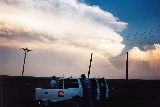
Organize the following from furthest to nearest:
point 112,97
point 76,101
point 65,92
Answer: point 112,97
point 76,101
point 65,92

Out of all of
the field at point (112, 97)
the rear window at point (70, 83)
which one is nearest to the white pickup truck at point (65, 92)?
the rear window at point (70, 83)

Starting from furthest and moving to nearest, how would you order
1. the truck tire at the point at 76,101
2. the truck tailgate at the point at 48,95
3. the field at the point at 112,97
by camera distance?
the field at the point at 112,97
the truck tire at the point at 76,101
the truck tailgate at the point at 48,95

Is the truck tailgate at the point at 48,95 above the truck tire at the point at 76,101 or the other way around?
above

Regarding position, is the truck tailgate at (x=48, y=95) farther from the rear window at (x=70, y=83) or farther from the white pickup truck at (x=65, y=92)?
the rear window at (x=70, y=83)

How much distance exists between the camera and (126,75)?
54.6 metres

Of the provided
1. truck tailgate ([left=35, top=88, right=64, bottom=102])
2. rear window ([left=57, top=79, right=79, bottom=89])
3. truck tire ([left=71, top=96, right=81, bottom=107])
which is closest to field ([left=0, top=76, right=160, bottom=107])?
truck tire ([left=71, top=96, right=81, bottom=107])

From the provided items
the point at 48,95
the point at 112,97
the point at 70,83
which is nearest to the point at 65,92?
the point at 48,95

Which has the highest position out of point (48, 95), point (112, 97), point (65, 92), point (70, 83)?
point (70, 83)

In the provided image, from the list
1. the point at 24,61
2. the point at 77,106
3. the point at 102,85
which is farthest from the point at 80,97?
the point at 24,61

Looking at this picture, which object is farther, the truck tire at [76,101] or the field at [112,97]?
the field at [112,97]

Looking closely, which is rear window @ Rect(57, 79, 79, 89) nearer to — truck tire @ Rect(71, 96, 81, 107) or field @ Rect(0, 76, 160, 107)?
truck tire @ Rect(71, 96, 81, 107)

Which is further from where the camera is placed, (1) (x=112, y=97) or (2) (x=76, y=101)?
(1) (x=112, y=97)

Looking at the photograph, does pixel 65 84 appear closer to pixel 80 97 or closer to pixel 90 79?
pixel 80 97

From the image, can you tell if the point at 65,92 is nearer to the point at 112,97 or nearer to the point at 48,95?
the point at 48,95
